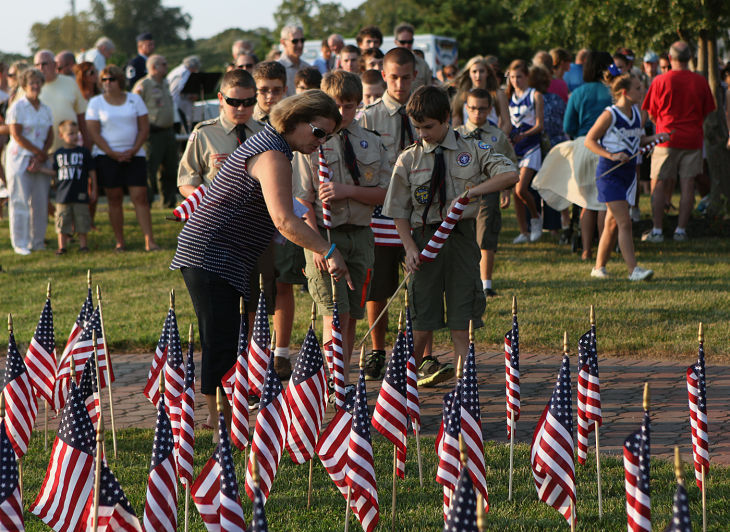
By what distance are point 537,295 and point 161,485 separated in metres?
6.94

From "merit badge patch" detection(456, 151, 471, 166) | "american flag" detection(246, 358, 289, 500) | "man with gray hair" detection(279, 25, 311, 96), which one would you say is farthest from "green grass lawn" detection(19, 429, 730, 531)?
"man with gray hair" detection(279, 25, 311, 96)

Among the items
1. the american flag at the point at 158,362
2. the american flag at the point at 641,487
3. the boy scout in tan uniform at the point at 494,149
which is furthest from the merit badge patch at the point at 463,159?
the american flag at the point at 641,487

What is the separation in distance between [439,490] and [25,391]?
240cm

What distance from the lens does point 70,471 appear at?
15.4ft

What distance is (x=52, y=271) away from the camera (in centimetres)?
1330

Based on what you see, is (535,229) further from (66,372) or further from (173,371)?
(173,371)

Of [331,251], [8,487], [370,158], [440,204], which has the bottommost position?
[8,487]

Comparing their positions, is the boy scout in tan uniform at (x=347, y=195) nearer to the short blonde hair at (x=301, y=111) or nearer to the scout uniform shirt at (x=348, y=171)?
the scout uniform shirt at (x=348, y=171)

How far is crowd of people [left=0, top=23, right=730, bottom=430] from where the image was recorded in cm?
689

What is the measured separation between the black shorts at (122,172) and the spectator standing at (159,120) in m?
1.22

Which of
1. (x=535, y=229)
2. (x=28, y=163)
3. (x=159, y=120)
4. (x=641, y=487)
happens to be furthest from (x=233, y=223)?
(x=159, y=120)

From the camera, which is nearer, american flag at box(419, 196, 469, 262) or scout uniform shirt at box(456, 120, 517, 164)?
american flag at box(419, 196, 469, 262)

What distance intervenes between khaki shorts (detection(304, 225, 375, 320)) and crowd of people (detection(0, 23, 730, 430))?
0.05ft

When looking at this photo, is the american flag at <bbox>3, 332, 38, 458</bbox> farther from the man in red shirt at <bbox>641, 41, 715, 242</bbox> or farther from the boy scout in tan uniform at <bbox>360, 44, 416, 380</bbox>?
the man in red shirt at <bbox>641, 41, 715, 242</bbox>
